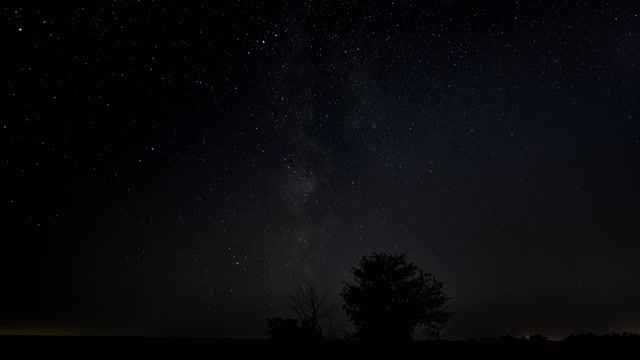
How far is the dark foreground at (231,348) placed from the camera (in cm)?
351

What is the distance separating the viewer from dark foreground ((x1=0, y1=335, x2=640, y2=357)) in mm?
3506

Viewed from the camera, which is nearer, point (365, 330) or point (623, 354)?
point (623, 354)

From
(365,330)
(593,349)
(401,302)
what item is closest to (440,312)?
(401,302)

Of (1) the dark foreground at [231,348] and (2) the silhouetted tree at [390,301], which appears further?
(2) the silhouetted tree at [390,301]

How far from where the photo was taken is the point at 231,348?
405 cm

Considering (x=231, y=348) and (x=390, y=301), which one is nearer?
(x=231, y=348)

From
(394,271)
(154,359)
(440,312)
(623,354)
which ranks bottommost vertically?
(154,359)

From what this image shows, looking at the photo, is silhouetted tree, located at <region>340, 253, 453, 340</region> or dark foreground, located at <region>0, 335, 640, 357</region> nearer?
dark foreground, located at <region>0, 335, 640, 357</region>

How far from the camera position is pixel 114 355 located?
11.1ft

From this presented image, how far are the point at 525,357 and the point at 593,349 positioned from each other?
152 centimetres

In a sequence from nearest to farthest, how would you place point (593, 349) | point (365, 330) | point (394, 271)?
point (593, 349), point (365, 330), point (394, 271)

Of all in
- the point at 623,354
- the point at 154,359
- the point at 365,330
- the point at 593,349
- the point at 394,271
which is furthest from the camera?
the point at 394,271

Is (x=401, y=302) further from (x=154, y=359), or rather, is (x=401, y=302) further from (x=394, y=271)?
(x=154, y=359)

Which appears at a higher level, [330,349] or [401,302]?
[401,302]
